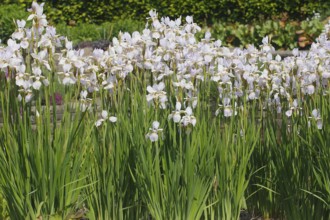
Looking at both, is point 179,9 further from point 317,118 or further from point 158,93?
point 158,93

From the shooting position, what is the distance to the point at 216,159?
14.4 ft

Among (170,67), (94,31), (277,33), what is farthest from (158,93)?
(94,31)

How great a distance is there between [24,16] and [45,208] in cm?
660

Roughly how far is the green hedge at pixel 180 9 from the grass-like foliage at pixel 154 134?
7.78 metres

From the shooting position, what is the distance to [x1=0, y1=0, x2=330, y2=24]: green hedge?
486 inches

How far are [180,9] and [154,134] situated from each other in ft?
28.6

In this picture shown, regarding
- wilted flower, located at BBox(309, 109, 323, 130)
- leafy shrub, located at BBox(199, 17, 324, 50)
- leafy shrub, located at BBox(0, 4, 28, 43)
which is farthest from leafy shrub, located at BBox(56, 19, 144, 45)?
wilted flower, located at BBox(309, 109, 323, 130)

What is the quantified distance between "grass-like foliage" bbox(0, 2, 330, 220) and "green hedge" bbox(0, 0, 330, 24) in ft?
25.5

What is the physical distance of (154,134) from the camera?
4039mm

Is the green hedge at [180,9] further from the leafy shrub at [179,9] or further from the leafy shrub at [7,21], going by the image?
the leafy shrub at [7,21]

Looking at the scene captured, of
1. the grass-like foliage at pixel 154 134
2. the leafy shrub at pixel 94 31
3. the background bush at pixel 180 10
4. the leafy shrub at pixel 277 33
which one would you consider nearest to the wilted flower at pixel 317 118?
the grass-like foliage at pixel 154 134

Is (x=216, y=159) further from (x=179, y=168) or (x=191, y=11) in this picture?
(x=191, y=11)

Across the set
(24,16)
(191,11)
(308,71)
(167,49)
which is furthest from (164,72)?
(191,11)

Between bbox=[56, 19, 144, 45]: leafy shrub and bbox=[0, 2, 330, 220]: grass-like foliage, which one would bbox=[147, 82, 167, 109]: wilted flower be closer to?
bbox=[0, 2, 330, 220]: grass-like foliage
